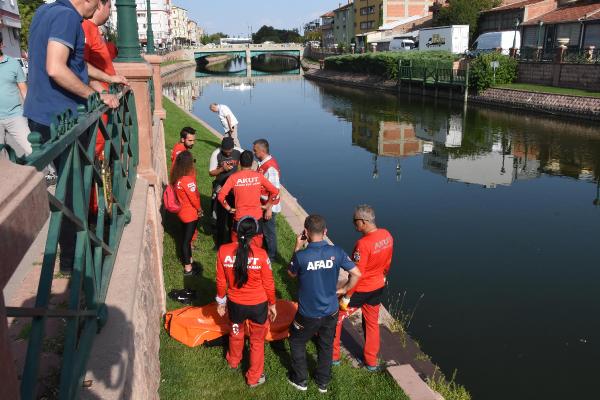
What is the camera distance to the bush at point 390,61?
42.5 meters

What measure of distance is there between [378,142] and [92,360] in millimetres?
22601

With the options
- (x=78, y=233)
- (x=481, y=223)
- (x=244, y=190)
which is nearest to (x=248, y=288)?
(x=244, y=190)

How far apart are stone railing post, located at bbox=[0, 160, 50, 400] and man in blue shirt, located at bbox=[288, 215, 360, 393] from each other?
3238 millimetres

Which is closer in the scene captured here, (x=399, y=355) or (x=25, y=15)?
(x=399, y=355)

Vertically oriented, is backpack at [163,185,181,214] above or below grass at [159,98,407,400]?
above

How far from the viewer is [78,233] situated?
2.86 metres

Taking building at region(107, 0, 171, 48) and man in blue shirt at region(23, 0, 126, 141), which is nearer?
man in blue shirt at region(23, 0, 126, 141)

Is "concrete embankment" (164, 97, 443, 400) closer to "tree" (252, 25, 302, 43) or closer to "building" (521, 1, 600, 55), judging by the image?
"building" (521, 1, 600, 55)

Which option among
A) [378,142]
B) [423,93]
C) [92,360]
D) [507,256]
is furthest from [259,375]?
[423,93]

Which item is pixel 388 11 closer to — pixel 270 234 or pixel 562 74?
pixel 562 74

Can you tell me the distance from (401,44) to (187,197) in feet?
202

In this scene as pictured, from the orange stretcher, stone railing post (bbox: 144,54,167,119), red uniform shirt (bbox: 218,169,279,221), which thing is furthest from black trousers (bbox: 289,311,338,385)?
stone railing post (bbox: 144,54,167,119)

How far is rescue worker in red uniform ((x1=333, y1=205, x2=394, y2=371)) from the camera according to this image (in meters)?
5.17

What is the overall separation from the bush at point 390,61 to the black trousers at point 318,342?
38.1m
